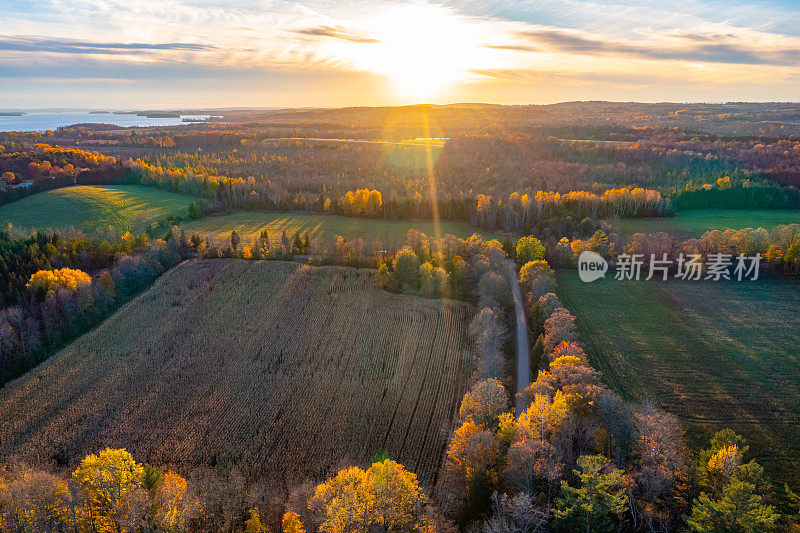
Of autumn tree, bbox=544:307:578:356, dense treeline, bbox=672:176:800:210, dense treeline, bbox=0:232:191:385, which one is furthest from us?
dense treeline, bbox=672:176:800:210

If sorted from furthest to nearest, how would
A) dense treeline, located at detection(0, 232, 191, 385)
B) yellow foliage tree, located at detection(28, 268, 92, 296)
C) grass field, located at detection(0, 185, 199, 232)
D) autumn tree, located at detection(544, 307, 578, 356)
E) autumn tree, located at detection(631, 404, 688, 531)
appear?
grass field, located at detection(0, 185, 199, 232), yellow foliage tree, located at detection(28, 268, 92, 296), dense treeline, located at detection(0, 232, 191, 385), autumn tree, located at detection(544, 307, 578, 356), autumn tree, located at detection(631, 404, 688, 531)

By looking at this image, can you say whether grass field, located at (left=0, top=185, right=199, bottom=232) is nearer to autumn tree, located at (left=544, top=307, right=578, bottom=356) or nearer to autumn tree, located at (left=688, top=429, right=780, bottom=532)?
autumn tree, located at (left=544, top=307, right=578, bottom=356)

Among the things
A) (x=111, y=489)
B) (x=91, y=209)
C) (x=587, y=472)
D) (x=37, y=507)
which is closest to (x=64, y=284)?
(x=37, y=507)

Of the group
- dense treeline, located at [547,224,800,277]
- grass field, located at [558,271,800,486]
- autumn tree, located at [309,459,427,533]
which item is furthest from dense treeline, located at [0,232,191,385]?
dense treeline, located at [547,224,800,277]

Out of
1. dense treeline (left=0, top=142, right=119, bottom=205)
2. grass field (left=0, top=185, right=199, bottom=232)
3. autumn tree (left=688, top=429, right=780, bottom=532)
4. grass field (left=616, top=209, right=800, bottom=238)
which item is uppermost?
dense treeline (left=0, top=142, right=119, bottom=205)

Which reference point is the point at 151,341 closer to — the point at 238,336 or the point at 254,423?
the point at 238,336

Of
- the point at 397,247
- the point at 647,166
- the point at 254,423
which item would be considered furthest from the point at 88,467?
the point at 647,166

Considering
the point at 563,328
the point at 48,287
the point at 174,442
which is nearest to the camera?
the point at 174,442
